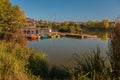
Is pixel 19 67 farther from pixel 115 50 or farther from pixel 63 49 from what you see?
pixel 63 49

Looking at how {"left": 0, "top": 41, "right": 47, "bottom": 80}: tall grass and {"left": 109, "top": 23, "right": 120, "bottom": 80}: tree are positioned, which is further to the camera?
{"left": 0, "top": 41, "right": 47, "bottom": 80}: tall grass

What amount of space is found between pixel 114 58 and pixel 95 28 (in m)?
113

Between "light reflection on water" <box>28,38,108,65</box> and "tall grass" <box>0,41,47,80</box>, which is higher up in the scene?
"tall grass" <box>0,41,47,80</box>

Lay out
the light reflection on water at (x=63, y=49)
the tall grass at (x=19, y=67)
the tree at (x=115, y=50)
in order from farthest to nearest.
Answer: the light reflection on water at (x=63, y=49) → the tall grass at (x=19, y=67) → the tree at (x=115, y=50)

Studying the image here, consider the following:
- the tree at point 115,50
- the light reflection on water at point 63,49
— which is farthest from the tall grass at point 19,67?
the light reflection on water at point 63,49

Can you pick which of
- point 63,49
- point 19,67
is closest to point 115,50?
point 19,67

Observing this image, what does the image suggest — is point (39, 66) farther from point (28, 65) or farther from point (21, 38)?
point (21, 38)

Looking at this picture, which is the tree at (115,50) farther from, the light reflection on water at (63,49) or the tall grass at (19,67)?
the tall grass at (19,67)

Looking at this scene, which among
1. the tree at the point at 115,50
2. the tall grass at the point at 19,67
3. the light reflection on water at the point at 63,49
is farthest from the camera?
the light reflection on water at the point at 63,49

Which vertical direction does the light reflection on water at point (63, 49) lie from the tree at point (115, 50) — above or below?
below

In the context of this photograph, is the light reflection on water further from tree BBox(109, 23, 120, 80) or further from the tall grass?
the tall grass

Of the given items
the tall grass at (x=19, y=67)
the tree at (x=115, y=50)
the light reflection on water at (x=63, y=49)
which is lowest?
the light reflection on water at (x=63, y=49)

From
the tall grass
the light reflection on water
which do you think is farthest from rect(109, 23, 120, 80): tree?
the tall grass

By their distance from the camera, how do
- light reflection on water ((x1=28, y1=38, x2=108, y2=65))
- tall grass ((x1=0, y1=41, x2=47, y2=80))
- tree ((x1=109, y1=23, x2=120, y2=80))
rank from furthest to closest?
light reflection on water ((x1=28, y1=38, x2=108, y2=65)), tall grass ((x1=0, y1=41, x2=47, y2=80)), tree ((x1=109, y1=23, x2=120, y2=80))
